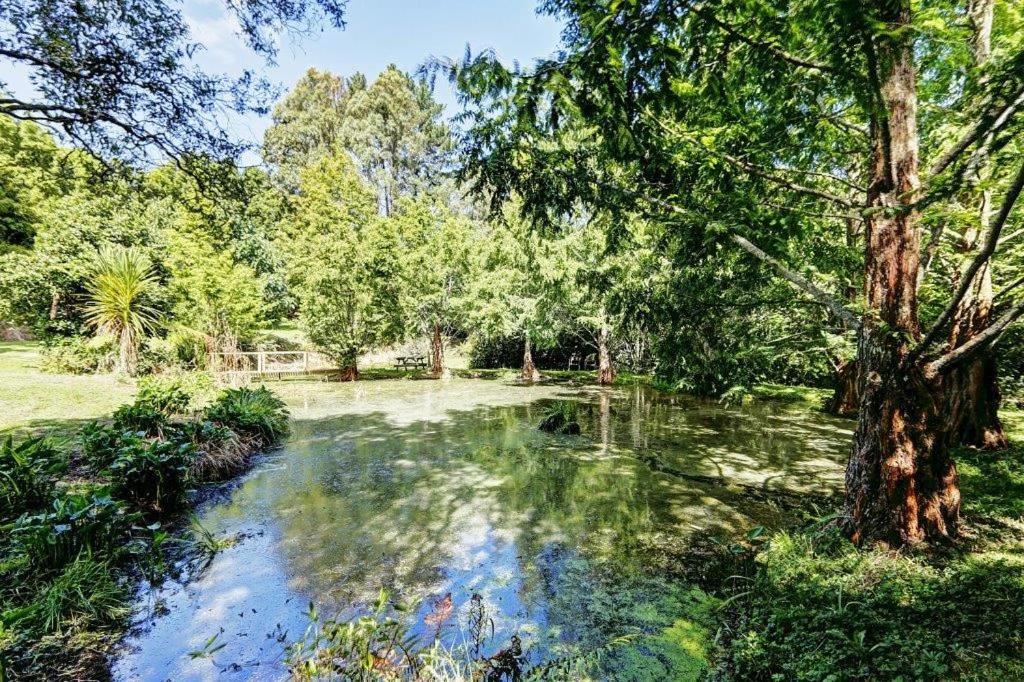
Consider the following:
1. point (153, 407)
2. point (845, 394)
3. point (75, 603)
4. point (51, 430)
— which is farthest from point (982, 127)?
point (51, 430)

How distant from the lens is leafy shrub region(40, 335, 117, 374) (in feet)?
40.5

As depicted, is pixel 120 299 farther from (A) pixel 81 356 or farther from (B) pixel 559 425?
(B) pixel 559 425

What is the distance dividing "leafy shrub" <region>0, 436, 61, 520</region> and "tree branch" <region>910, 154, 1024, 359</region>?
8221 millimetres

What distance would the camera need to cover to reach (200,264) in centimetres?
1797

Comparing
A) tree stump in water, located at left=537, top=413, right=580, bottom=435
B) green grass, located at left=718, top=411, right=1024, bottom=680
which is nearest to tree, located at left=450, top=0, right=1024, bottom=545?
green grass, located at left=718, top=411, right=1024, bottom=680

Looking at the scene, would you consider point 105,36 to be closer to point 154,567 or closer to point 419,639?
point 154,567

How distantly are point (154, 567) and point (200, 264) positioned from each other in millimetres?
16956

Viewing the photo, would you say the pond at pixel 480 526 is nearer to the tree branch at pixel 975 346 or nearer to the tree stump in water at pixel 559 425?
the tree stump in water at pixel 559 425

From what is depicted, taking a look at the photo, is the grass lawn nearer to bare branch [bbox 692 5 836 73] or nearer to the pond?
the pond

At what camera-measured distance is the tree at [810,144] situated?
7.98 ft

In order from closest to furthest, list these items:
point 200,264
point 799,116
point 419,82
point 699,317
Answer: point 419,82, point 799,116, point 699,317, point 200,264

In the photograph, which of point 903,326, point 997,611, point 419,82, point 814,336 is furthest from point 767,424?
point 419,82

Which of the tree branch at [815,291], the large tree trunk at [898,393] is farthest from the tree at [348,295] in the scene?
the large tree trunk at [898,393]

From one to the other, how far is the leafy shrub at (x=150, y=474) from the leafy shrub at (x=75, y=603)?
156 cm
